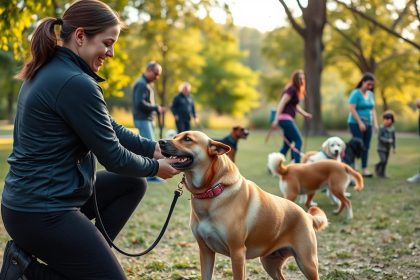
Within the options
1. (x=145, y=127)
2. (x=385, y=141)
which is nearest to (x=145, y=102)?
(x=145, y=127)

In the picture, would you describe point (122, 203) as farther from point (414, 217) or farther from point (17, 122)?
point (414, 217)

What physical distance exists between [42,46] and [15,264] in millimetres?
1223

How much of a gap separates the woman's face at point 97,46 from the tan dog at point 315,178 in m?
4.60

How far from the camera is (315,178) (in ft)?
24.6

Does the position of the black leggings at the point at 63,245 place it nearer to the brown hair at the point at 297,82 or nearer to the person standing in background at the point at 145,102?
the person standing in background at the point at 145,102

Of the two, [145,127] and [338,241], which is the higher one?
[145,127]

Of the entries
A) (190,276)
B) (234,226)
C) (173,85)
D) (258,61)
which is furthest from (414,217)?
(258,61)

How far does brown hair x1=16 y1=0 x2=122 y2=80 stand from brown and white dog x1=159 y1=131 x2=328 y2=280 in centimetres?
103

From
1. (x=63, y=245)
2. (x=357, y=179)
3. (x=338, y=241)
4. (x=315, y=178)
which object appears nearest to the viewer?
(x=63, y=245)

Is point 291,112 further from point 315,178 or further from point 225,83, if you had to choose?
point 225,83

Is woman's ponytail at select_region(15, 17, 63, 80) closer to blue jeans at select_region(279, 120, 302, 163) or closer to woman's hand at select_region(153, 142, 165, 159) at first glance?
woman's hand at select_region(153, 142, 165, 159)

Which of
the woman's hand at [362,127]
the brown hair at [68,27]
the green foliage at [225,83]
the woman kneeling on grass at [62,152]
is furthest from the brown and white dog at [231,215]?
the green foliage at [225,83]

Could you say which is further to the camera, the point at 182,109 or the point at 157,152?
Result: the point at 182,109

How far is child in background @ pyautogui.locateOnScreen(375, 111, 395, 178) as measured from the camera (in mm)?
11336
